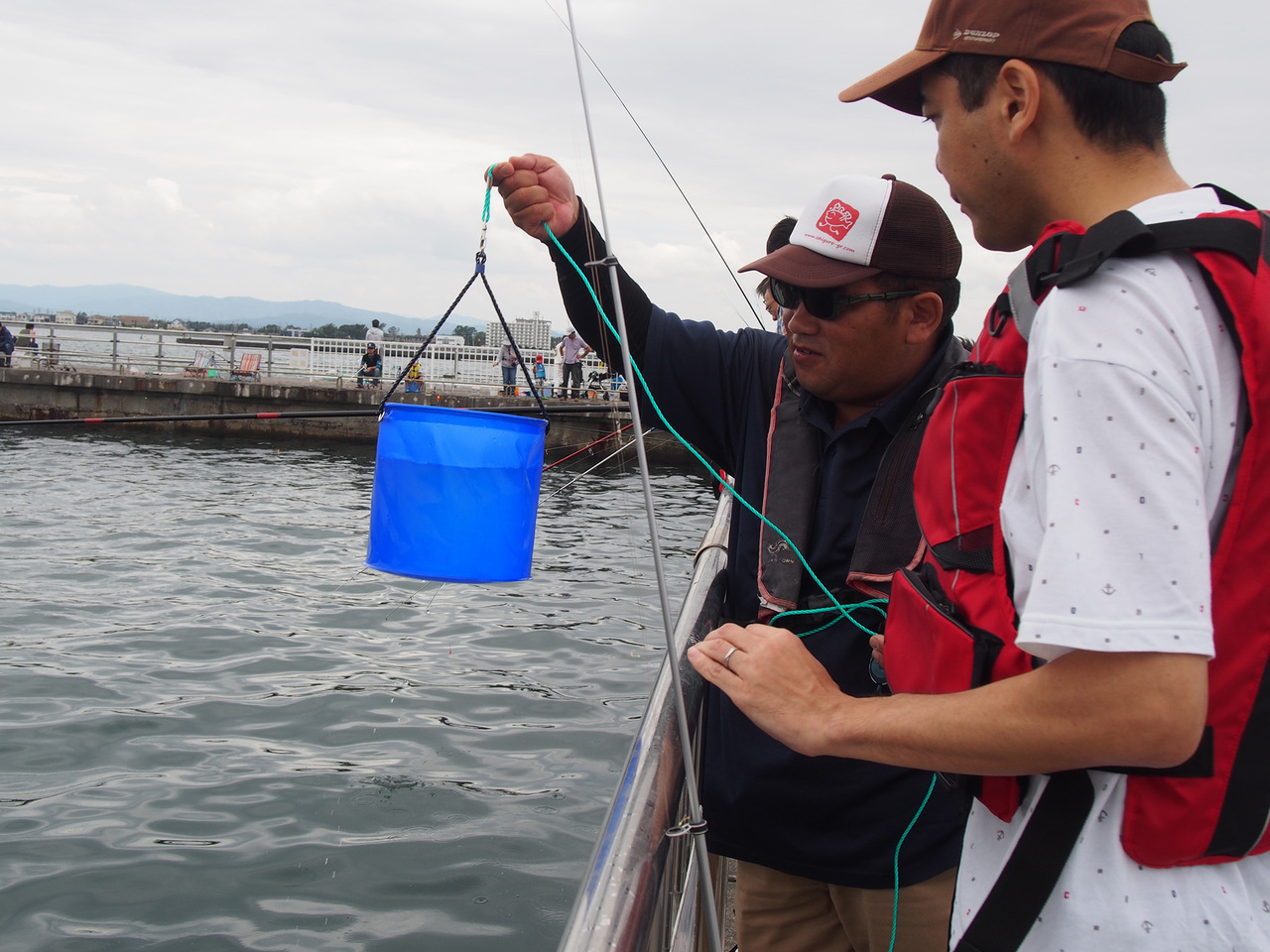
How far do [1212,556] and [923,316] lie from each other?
1.20 meters

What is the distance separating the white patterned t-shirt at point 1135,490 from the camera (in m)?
0.87

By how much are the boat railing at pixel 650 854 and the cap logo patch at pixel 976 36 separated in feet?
3.03

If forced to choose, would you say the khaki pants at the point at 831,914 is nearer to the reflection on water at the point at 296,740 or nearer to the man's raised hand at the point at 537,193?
the man's raised hand at the point at 537,193

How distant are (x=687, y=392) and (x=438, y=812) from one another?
345 centimetres

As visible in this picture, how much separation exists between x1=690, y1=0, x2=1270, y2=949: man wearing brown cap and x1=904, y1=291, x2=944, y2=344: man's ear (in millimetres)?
799

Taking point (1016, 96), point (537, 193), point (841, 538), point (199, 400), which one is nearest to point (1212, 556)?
point (1016, 96)

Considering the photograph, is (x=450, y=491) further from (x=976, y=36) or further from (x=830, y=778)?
(x=976, y=36)

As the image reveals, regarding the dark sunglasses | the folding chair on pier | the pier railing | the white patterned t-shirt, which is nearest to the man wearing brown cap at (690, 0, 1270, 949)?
the white patterned t-shirt

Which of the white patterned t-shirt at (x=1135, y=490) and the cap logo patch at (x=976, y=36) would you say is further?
the cap logo patch at (x=976, y=36)

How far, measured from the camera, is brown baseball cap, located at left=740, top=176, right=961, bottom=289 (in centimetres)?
198

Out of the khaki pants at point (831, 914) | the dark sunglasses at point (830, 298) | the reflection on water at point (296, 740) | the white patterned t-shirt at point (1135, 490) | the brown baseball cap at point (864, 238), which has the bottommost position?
the reflection on water at point (296, 740)

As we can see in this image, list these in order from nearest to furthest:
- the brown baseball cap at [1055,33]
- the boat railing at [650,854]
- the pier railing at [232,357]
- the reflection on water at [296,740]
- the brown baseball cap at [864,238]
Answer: the brown baseball cap at [1055,33] < the boat railing at [650,854] < the brown baseball cap at [864,238] < the reflection on water at [296,740] < the pier railing at [232,357]

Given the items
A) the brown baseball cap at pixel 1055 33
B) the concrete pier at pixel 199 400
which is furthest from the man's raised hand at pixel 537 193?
the concrete pier at pixel 199 400

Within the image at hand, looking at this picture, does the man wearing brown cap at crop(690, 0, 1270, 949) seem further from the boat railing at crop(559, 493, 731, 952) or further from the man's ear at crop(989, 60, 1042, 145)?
the boat railing at crop(559, 493, 731, 952)
